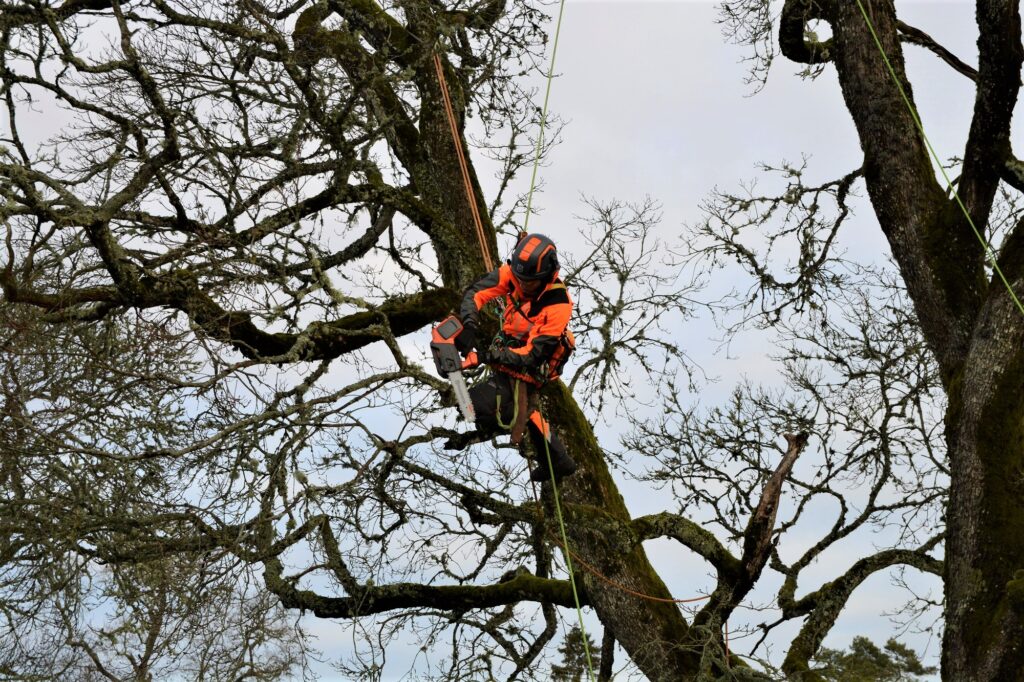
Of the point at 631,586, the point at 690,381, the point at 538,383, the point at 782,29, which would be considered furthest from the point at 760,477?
the point at 782,29

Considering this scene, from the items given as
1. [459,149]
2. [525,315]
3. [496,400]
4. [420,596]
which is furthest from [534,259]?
[420,596]

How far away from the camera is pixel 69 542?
22.7 ft

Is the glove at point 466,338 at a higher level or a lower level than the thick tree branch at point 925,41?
lower

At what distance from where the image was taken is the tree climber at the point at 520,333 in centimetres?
659

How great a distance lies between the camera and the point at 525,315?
6883 mm

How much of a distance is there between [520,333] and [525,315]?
0.43ft

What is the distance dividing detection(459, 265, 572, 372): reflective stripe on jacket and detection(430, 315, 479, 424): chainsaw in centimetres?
11

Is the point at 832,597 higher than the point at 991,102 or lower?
lower

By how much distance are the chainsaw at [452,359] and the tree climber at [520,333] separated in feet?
0.26

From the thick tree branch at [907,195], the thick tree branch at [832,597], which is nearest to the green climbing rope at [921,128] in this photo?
the thick tree branch at [907,195]

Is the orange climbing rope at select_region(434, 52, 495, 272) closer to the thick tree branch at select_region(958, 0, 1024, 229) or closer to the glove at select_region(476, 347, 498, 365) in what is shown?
the glove at select_region(476, 347, 498, 365)

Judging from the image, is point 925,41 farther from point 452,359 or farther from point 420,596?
point 420,596

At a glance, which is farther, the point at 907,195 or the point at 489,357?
the point at 907,195

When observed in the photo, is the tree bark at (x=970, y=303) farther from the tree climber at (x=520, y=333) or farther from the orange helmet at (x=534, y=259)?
the orange helmet at (x=534, y=259)
